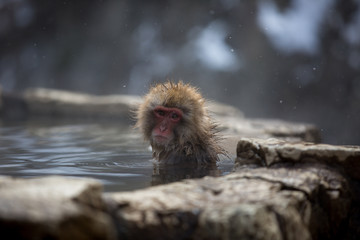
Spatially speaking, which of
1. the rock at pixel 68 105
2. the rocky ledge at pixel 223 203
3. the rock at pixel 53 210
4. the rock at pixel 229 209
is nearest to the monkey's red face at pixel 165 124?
the rocky ledge at pixel 223 203

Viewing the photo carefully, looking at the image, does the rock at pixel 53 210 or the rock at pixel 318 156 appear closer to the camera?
the rock at pixel 53 210

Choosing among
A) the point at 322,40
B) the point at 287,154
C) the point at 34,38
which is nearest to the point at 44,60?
the point at 34,38

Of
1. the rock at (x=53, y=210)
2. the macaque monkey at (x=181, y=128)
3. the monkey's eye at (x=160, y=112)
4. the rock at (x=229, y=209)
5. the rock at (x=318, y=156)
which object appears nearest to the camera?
the rock at (x=53, y=210)

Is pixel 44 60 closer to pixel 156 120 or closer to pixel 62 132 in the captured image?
pixel 62 132

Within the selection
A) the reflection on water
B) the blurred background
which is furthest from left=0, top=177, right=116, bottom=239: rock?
the blurred background

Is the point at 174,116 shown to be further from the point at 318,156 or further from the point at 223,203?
the point at 223,203

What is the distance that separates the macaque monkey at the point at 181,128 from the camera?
389cm

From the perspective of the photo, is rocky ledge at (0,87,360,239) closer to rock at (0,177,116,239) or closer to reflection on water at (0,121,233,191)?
rock at (0,177,116,239)

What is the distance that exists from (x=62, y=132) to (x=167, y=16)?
7.36 metres

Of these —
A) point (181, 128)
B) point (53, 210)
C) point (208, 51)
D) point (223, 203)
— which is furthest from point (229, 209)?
point (208, 51)

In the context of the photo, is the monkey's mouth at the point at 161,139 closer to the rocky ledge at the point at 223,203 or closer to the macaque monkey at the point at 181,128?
Result: the macaque monkey at the point at 181,128

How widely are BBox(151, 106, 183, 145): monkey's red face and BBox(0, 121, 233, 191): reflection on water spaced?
0.24m

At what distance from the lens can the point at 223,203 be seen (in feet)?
5.92

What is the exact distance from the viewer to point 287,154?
96.1 inches
